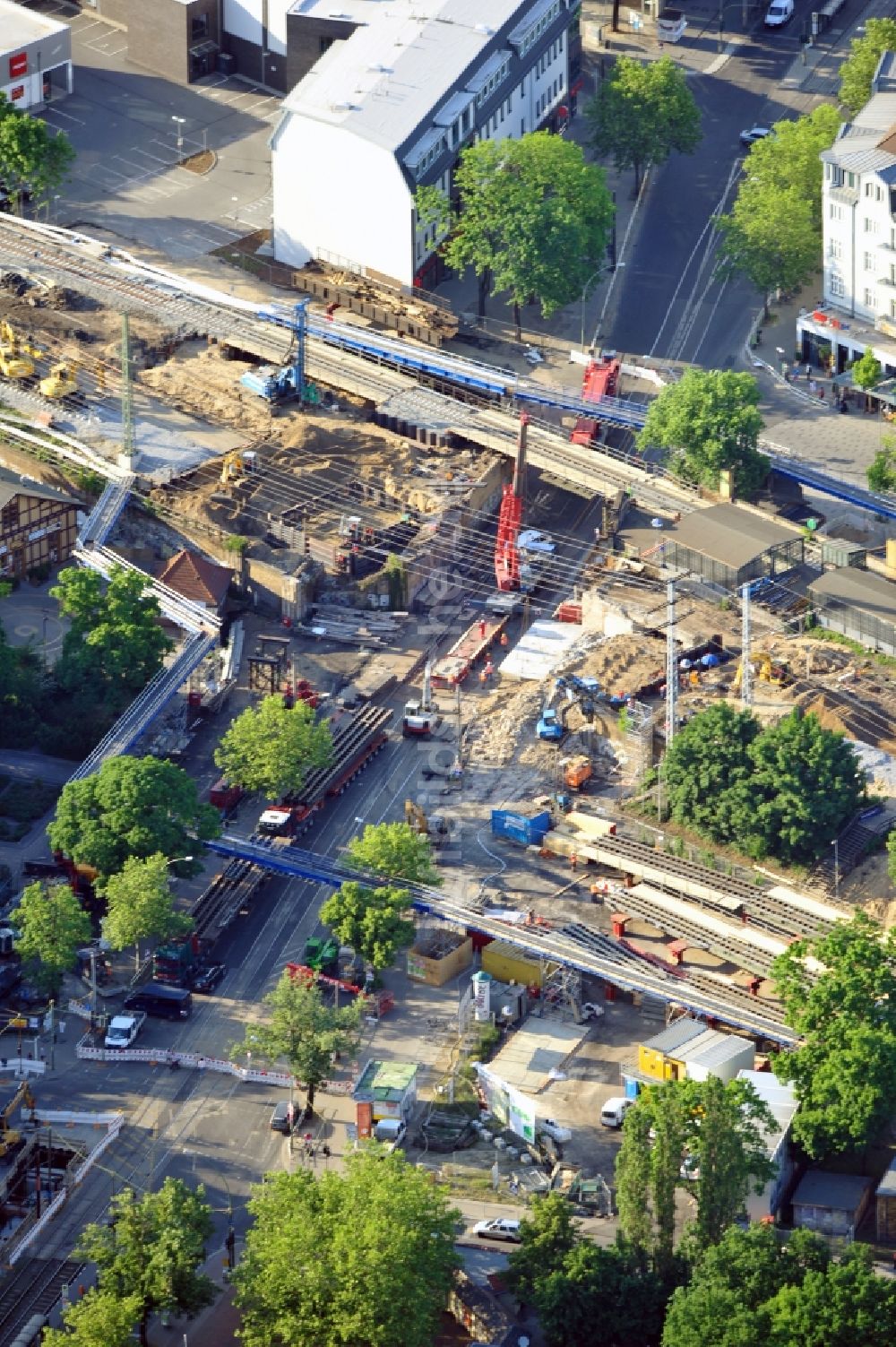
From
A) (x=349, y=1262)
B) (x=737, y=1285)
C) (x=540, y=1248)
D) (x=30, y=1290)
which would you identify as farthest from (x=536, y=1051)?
(x=30, y=1290)

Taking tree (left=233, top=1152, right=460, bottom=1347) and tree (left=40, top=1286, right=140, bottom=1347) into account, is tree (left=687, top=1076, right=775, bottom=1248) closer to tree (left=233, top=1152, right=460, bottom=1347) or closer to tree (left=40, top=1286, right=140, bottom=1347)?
tree (left=233, top=1152, right=460, bottom=1347)

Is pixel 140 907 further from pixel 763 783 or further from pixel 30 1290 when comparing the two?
pixel 763 783

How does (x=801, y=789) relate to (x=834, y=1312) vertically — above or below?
above

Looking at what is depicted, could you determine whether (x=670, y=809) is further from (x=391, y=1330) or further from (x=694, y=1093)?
(x=391, y=1330)

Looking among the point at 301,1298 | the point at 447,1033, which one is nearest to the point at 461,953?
the point at 447,1033

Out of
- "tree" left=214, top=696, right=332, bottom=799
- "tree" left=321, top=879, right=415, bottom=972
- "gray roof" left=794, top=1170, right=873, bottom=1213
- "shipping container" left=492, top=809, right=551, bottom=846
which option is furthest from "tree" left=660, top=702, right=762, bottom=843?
"gray roof" left=794, top=1170, right=873, bottom=1213
